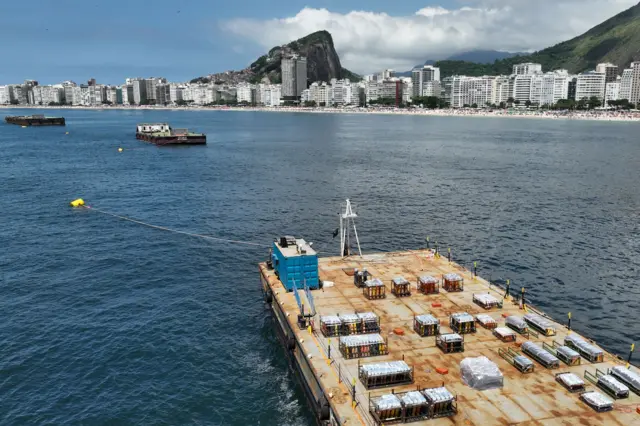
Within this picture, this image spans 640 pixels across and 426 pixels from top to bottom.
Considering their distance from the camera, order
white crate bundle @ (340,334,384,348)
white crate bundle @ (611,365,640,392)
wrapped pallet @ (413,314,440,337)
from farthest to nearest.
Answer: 1. wrapped pallet @ (413,314,440,337)
2. white crate bundle @ (340,334,384,348)
3. white crate bundle @ (611,365,640,392)

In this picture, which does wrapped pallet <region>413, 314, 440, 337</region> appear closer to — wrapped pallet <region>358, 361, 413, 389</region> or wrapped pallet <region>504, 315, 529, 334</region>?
wrapped pallet <region>504, 315, 529, 334</region>

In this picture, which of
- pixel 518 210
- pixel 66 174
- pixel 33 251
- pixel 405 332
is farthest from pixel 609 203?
pixel 66 174

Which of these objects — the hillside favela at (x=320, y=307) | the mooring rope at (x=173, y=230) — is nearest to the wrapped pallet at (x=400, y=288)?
the hillside favela at (x=320, y=307)

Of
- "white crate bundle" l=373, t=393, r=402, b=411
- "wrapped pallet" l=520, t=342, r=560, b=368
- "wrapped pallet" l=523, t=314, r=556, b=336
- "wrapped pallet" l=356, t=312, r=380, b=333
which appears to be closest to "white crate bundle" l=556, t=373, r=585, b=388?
"wrapped pallet" l=520, t=342, r=560, b=368

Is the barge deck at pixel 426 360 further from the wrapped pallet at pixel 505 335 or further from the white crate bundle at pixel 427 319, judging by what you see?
the white crate bundle at pixel 427 319

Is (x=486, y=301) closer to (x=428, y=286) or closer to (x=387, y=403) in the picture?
(x=428, y=286)

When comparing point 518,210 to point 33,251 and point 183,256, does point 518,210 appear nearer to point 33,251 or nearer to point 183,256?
point 183,256

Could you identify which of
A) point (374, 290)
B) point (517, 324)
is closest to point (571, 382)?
point (517, 324)
